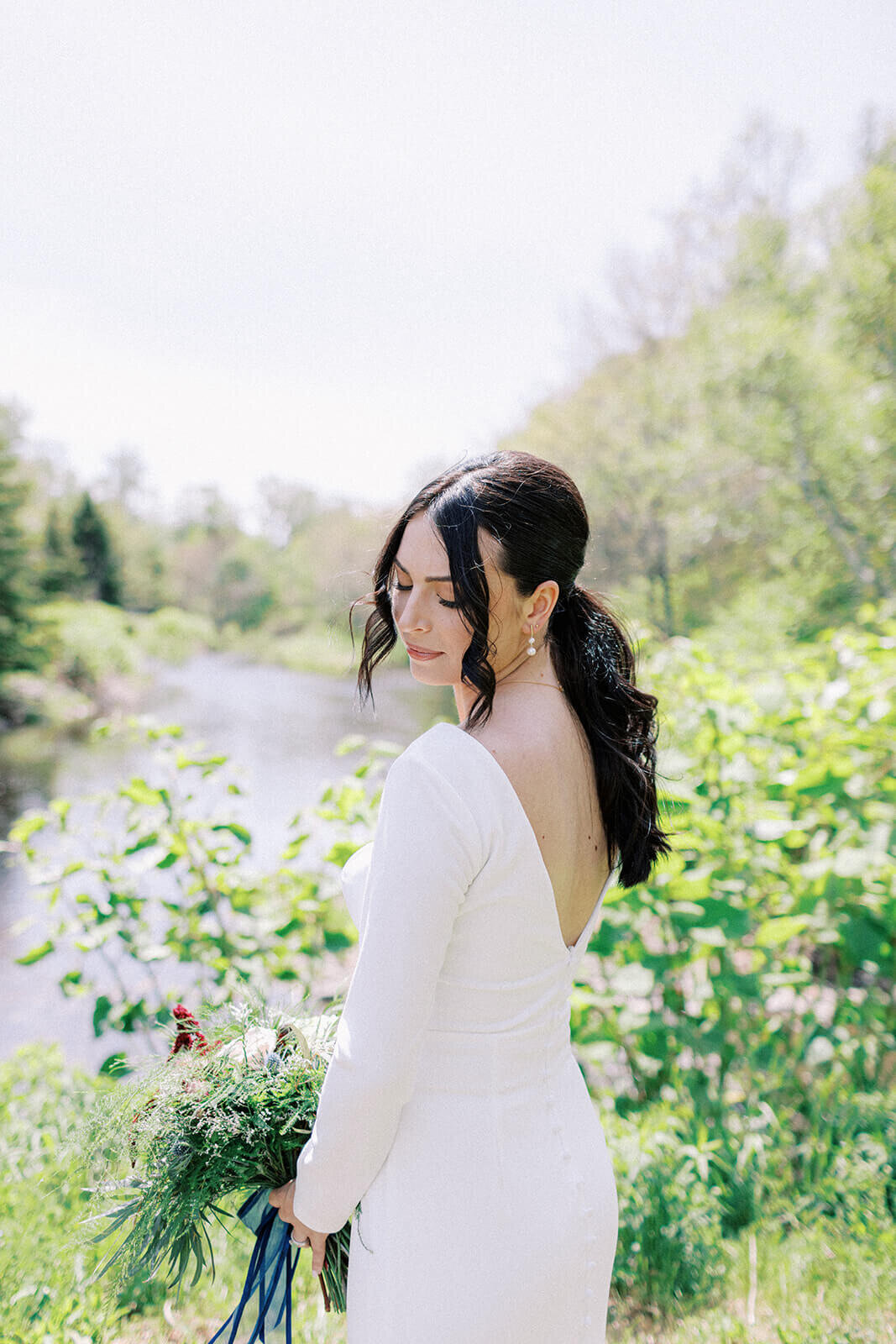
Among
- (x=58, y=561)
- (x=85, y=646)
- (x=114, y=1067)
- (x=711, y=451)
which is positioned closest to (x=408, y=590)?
(x=114, y=1067)

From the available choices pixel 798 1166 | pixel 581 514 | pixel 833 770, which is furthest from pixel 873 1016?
pixel 581 514

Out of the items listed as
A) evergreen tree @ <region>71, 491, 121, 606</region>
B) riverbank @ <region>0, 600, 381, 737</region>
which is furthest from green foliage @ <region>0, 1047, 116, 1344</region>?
evergreen tree @ <region>71, 491, 121, 606</region>

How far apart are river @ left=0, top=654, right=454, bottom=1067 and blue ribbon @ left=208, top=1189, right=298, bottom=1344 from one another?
62 centimetres

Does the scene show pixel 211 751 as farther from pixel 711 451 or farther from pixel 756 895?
pixel 711 451

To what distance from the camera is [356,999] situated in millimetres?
824

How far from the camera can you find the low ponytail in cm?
104

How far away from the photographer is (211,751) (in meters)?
2.98

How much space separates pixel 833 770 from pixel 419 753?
1664 mm

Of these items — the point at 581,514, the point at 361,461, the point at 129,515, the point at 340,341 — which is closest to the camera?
the point at 581,514

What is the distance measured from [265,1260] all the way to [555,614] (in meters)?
0.87

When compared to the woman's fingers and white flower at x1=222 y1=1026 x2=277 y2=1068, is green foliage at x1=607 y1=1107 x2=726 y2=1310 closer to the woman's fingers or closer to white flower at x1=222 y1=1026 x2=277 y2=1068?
the woman's fingers

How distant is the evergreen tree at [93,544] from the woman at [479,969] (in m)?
21.8

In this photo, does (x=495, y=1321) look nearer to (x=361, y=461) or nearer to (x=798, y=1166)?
(x=798, y=1166)

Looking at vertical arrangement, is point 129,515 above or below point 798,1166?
below
